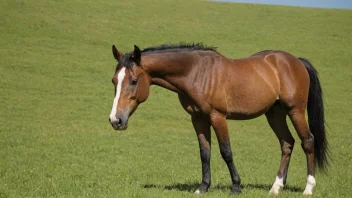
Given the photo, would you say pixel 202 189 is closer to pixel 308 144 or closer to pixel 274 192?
pixel 274 192

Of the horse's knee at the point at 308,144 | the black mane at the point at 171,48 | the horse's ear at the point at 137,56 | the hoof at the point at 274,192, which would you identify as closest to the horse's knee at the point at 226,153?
the hoof at the point at 274,192

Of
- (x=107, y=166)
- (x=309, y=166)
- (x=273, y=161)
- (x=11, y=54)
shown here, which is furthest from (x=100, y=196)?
(x=11, y=54)

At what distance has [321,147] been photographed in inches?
351

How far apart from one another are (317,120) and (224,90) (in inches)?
88.9

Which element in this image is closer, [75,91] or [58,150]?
[58,150]

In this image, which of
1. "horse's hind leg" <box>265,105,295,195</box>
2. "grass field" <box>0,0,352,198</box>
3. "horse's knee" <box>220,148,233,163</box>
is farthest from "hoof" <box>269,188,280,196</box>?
"horse's knee" <box>220,148,233,163</box>

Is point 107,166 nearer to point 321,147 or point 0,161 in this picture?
point 0,161

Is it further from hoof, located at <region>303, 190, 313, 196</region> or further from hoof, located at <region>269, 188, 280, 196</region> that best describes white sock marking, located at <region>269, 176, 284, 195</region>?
hoof, located at <region>303, 190, 313, 196</region>

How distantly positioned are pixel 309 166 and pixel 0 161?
738 centimetres

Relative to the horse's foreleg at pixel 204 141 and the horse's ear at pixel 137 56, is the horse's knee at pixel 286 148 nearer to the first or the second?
the horse's foreleg at pixel 204 141

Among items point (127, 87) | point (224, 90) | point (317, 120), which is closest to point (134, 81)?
point (127, 87)

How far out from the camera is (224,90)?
7.72 meters

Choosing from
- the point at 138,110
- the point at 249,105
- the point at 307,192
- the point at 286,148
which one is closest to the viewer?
the point at 249,105

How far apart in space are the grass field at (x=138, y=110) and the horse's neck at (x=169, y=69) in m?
1.66
